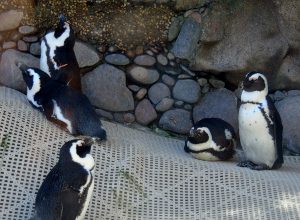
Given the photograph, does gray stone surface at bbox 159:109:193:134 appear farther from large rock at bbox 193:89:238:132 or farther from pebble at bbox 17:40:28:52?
pebble at bbox 17:40:28:52

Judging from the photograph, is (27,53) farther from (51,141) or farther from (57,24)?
(51,141)

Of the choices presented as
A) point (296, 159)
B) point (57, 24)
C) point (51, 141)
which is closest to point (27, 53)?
point (57, 24)

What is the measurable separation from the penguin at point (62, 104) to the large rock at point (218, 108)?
825 millimetres

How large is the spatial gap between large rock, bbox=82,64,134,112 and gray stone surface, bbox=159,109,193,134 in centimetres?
21

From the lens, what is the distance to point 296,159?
4.46 meters

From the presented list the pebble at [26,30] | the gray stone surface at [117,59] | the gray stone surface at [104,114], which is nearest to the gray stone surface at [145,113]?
the gray stone surface at [104,114]

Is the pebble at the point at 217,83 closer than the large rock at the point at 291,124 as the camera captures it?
No

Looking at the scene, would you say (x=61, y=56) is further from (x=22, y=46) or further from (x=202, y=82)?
(x=202, y=82)

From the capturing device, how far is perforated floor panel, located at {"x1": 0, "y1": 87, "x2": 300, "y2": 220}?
3.63m

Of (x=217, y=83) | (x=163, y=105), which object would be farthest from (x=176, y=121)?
(x=217, y=83)

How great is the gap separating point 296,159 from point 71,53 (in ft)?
4.52

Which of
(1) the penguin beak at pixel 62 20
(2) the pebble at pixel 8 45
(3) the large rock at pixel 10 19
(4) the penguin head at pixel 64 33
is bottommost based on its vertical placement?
(2) the pebble at pixel 8 45

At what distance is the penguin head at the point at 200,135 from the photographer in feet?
13.7

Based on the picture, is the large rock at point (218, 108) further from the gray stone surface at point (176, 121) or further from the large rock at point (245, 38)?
the large rock at point (245, 38)
